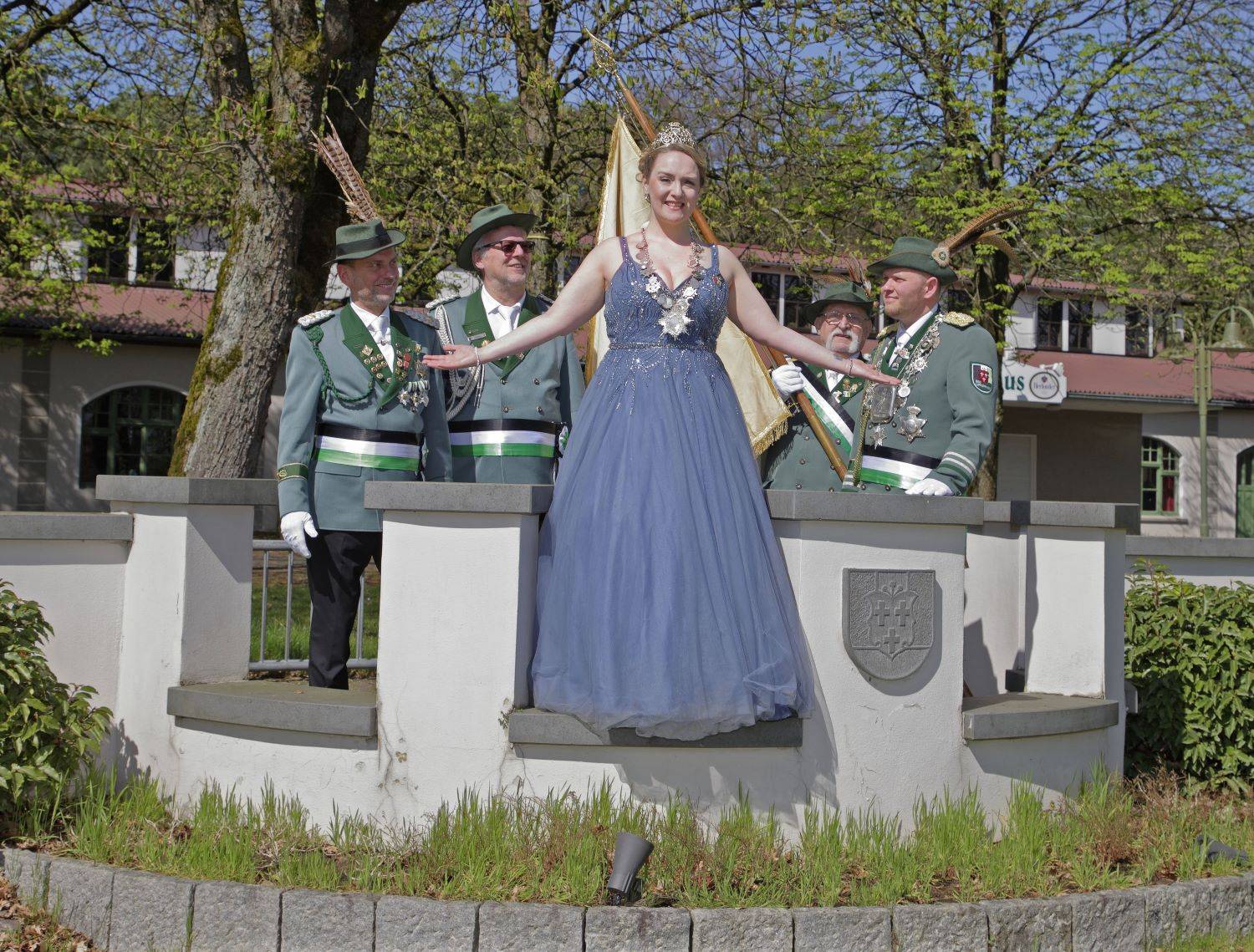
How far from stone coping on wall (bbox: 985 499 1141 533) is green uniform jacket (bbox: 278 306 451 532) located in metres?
2.34

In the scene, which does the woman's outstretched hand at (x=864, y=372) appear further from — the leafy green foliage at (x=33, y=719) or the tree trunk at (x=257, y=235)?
the tree trunk at (x=257, y=235)

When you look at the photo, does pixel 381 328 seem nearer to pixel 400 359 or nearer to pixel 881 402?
pixel 400 359

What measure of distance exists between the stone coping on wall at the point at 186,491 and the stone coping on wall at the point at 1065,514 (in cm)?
293

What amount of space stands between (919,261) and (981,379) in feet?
1.92

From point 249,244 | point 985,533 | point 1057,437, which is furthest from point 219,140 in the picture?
point 1057,437

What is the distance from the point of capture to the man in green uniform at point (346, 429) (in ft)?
18.0

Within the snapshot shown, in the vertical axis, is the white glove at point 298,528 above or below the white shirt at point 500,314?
below

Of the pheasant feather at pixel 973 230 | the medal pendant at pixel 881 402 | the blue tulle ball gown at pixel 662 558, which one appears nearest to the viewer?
the blue tulle ball gown at pixel 662 558

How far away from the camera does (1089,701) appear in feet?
17.9

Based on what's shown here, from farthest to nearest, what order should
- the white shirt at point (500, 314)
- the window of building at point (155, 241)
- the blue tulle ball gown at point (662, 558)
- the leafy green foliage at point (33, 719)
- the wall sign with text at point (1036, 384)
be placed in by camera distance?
the wall sign with text at point (1036, 384), the window of building at point (155, 241), the white shirt at point (500, 314), the leafy green foliage at point (33, 719), the blue tulle ball gown at point (662, 558)

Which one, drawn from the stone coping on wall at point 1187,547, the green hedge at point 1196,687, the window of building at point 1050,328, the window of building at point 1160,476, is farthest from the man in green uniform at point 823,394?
the window of building at point 1160,476

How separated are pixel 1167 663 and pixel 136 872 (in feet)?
15.3

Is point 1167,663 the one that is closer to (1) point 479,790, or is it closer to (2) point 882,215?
(1) point 479,790

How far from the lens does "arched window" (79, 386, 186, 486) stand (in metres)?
24.7
